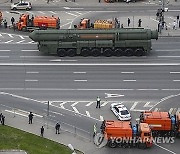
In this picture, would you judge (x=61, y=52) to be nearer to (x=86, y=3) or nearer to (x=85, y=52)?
(x=85, y=52)

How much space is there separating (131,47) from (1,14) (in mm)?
26213

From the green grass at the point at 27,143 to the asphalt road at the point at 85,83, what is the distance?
4467 mm

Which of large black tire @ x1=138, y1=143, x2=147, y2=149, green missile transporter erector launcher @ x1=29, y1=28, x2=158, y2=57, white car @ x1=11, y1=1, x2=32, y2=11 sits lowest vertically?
large black tire @ x1=138, y1=143, x2=147, y2=149

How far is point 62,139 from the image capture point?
6316cm

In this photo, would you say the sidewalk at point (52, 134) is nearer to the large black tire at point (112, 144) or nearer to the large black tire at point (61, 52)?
the large black tire at point (112, 144)

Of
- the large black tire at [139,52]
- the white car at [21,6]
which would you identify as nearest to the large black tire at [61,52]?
the large black tire at [139,52]

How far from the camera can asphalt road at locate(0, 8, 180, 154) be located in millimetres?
70250

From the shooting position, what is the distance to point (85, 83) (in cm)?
7781

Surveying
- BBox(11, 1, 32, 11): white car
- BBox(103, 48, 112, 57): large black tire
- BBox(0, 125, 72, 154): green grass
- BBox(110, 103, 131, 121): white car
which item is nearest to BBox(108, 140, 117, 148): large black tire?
BBox(0, 125, 72, 154): green grass

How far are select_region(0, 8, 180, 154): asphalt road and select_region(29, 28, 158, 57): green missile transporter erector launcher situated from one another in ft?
4.37

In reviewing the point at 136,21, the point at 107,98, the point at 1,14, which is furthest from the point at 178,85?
the point at 1,14

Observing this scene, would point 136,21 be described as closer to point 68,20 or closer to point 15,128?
point 68,20

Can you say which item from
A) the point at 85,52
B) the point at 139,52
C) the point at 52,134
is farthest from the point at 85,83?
the point at 52,134

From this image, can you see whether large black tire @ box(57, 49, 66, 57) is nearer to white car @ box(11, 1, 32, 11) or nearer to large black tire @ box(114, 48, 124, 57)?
large black tire @ box(114, 48, 124, 57)
